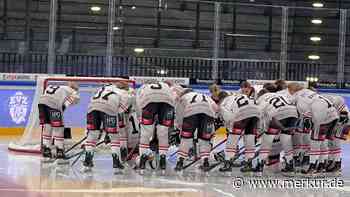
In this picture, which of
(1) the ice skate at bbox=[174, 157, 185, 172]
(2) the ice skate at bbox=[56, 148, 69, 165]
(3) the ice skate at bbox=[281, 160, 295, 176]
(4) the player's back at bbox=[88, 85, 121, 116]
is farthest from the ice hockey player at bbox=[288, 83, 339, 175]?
(2) the ice skate at bbox=[56, 148, 69, 165]

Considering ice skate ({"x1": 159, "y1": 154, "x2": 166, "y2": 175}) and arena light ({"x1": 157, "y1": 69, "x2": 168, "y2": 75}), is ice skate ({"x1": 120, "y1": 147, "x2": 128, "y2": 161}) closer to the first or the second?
ice skate ({"x1": 159, "y1": 154, "x2": 166, "y2": 175})

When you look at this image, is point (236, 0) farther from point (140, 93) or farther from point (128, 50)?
point (140, 93)

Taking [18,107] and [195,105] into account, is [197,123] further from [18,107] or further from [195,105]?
[18,107]

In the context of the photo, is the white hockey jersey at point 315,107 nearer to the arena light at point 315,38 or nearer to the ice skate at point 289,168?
the ice skate at point 289,168

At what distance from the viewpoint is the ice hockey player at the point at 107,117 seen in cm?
852

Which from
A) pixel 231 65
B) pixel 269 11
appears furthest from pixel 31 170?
pixel 269 11

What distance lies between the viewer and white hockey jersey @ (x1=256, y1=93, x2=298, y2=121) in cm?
871

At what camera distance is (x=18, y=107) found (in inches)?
521

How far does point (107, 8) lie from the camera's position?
1423 cm

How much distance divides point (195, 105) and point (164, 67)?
6244mm

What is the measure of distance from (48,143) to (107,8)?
5306 mm

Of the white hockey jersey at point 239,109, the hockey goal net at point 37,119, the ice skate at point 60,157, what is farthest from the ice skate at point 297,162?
the ice skate at point 60,157

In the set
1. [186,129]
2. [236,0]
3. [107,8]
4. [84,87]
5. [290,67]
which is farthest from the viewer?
[236,0]

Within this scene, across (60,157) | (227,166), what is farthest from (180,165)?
(60,157)
